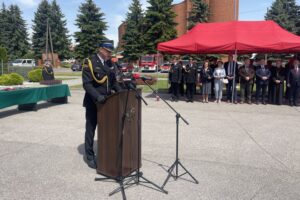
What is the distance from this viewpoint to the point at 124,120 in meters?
4.32

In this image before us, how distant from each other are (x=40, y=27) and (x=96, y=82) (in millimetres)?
59249

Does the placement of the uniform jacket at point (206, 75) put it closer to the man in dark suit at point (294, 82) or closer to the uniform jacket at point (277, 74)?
the uniform jacket at point (277, 74)

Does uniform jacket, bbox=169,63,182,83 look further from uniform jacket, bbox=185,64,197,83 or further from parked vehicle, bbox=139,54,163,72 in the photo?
parked vehicle, bbox=139,54,163,72

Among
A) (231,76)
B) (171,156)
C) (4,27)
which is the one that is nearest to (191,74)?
(231,76)

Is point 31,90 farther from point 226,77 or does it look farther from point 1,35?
point 1,35

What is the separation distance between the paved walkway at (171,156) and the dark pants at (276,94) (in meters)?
2.89

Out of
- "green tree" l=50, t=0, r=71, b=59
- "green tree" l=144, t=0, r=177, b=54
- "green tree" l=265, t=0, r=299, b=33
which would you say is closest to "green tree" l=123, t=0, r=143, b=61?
"green tree" l=144, t=0, r=177, b=54

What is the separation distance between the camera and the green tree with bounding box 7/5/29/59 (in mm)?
58000

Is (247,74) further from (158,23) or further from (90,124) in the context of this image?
(158,23)

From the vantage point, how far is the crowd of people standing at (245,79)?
1327cm

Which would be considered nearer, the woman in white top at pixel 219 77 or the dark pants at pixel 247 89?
the dark pants at pixel 247 89

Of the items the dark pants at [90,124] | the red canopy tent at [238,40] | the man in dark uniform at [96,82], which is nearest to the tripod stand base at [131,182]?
the dark pants at [90,124]

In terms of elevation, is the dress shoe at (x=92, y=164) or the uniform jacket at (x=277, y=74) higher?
the uniform jacket at (x=277, y=74)

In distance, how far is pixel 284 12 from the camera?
53.4 m
